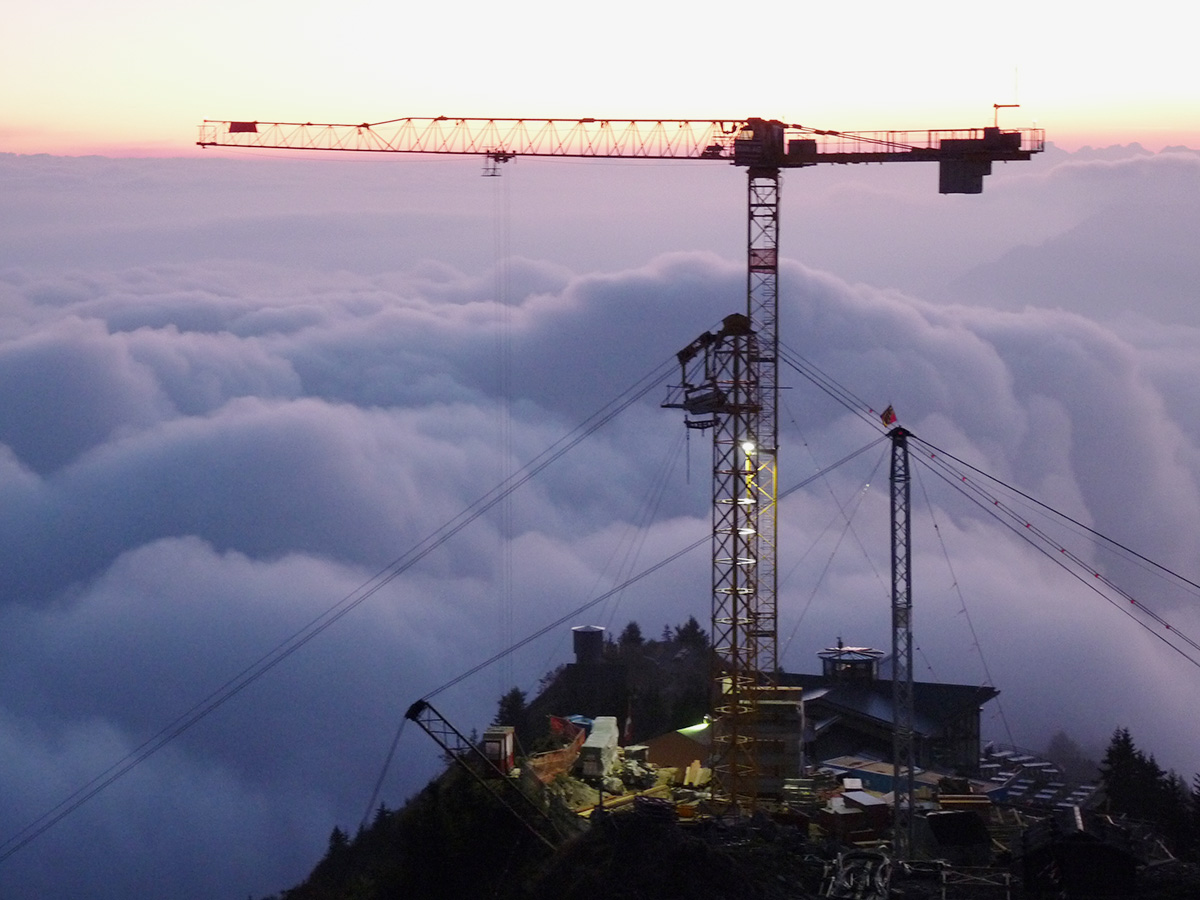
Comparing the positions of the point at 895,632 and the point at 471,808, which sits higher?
the point at 895,632

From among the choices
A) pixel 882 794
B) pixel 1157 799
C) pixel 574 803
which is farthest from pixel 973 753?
pixel 574 803

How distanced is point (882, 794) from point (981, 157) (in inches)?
868

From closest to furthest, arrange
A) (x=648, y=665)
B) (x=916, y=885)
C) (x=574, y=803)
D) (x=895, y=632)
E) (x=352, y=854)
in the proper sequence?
(x=916, y=885) → (x=895, y=632) → (x=574, y=803) → (x=352, y=854) → (x=648, y=665)

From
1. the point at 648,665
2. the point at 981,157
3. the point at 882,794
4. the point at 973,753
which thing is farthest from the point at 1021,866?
the point at 648,665

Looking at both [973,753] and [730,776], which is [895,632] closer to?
[730,776]

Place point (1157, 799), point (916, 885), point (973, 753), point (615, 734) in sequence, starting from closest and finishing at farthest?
point (916, 885)
point (615, 734)
point (1157, 799)
point (973, 753)

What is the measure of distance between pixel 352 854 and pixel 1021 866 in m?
32.0

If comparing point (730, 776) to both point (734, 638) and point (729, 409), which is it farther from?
point (729, 409)

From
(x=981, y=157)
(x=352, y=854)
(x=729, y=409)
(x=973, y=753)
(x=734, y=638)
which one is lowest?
(x=352, y=854)

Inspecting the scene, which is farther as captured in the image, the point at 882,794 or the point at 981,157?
the point at 981,157

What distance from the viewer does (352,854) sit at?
56.5m

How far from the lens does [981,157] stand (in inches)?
1969

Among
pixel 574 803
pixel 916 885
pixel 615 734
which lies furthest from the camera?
pixel 615 734

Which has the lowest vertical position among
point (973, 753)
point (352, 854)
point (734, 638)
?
point (352, 854)
